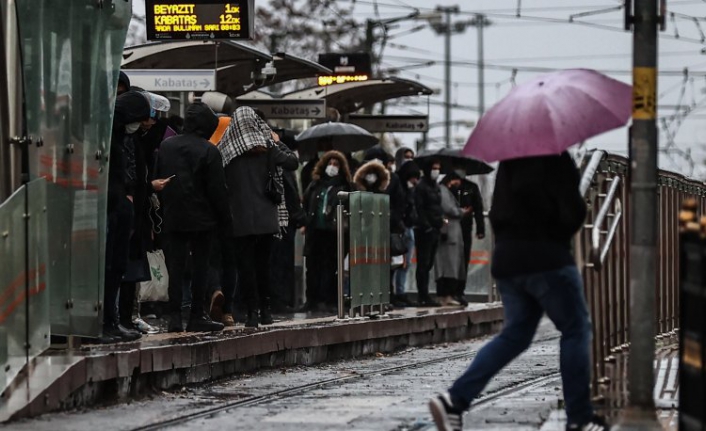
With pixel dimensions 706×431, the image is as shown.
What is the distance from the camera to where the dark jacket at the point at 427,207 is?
73.4ft

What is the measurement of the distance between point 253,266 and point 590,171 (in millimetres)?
5528

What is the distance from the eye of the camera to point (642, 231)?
956cm

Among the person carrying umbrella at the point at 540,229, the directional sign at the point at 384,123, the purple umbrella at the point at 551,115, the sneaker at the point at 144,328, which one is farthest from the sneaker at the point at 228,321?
the directional sign at the point at 384,123

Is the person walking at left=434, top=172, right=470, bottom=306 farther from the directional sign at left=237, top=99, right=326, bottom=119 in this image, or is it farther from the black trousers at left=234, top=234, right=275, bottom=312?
the black trousers at left=234, top=234, right=275, bottom=312

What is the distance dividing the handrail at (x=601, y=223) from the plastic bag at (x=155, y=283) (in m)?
6.53

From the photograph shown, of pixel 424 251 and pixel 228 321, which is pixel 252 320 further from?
pixel 424 251

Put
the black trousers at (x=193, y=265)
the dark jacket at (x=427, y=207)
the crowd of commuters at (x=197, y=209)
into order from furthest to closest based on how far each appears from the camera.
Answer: the dark jacket at (x=427, y=207) → the black trousers at (x=193, y=265) → the crowd of commuters at (x=197, y=209)

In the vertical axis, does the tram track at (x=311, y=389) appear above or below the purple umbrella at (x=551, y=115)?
below

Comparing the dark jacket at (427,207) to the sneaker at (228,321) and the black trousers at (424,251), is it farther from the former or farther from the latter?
the sneaker at (228,321)

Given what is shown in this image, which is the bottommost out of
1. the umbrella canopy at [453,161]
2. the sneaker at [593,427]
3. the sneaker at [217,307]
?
the sneaker at [593,427]

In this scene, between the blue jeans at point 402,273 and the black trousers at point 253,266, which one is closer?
the black trousers at point 253,266

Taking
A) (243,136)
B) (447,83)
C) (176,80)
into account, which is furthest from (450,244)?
(447,83)

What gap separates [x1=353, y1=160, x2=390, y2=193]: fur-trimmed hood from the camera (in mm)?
20720

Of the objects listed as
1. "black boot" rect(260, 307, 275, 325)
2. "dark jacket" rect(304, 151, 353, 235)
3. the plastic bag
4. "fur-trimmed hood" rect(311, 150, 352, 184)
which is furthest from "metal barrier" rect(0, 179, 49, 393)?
"fur-trimmed hood" rect(311, 150, 352, 184)
